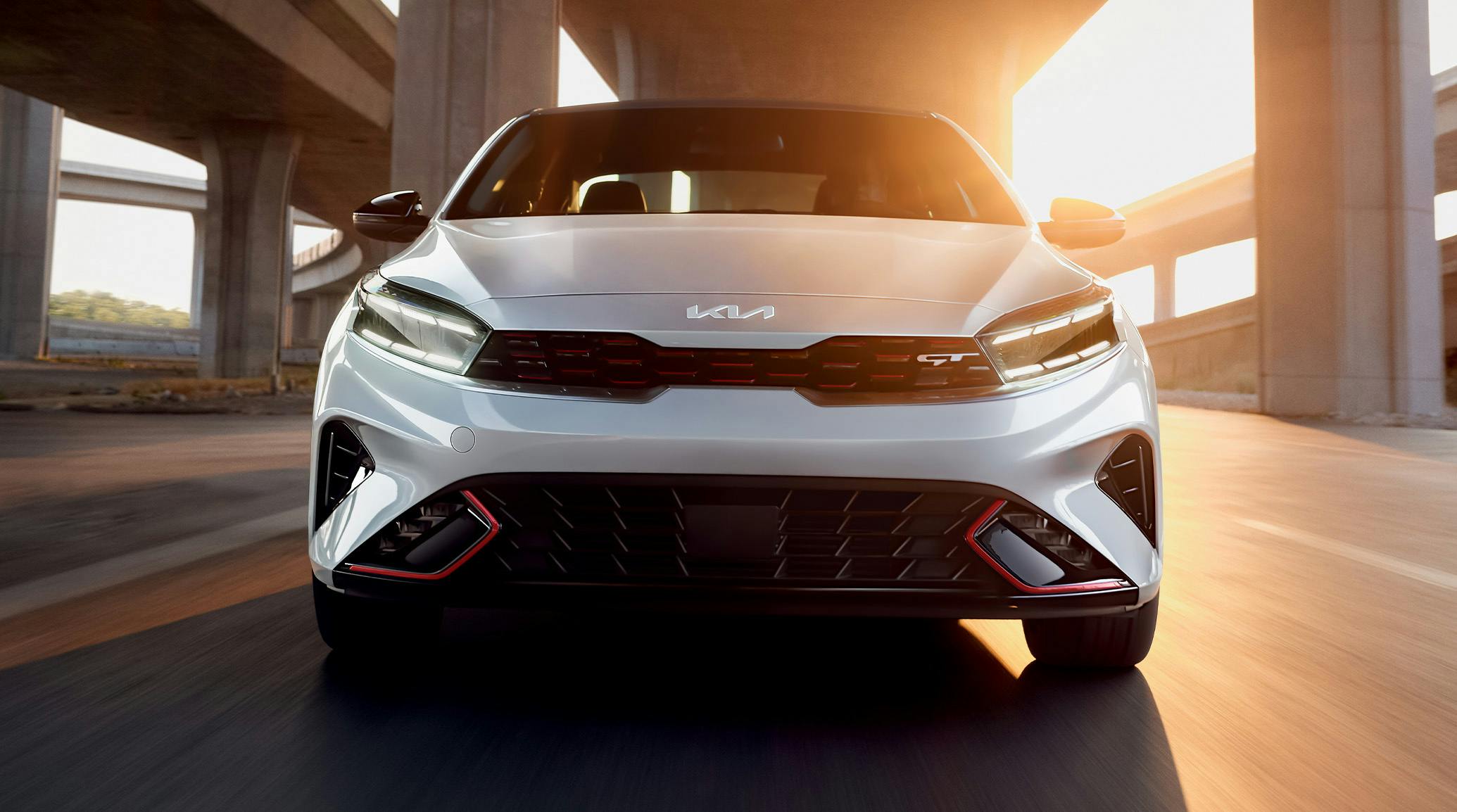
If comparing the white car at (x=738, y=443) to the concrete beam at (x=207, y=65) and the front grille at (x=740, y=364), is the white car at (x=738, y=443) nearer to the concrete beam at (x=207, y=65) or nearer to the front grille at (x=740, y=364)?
the front grille at (x=740, y=364)

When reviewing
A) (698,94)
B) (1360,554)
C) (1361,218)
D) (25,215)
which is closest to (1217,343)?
(698,94)

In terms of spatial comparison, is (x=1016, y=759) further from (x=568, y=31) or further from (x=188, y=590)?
(x=568, y=31)

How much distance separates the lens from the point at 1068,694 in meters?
2.77

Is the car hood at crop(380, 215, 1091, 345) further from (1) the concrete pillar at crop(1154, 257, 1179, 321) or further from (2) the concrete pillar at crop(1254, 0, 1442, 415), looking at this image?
(1) the concrete pillar at crop(1154, 257, 1179, 321)

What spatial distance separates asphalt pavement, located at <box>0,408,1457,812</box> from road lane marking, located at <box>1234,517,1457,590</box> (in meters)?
0.16

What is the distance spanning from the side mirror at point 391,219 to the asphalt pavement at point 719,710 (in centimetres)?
117

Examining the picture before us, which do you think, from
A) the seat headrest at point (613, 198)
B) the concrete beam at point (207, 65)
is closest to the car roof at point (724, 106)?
the seat headrest at point (613, 198)

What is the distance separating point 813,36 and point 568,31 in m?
5.96

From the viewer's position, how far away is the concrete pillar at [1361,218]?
16.4 m

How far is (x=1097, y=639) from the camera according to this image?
113 inches

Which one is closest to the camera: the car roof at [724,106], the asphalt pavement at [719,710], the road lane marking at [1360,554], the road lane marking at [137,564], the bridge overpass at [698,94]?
the asphalt pavement at [719,710]

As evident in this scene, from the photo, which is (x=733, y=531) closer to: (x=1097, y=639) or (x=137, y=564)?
(x=1097, y=639)

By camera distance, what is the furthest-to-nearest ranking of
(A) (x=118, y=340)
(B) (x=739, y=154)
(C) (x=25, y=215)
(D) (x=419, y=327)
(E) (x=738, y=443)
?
(A) (x=118, y=340) < (C) (x=25, y=215) < (B) (x=739, y=154) < (D) (x=419, y=327) < (E) (x=738, y=443)

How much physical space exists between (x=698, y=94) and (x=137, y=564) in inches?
1235
